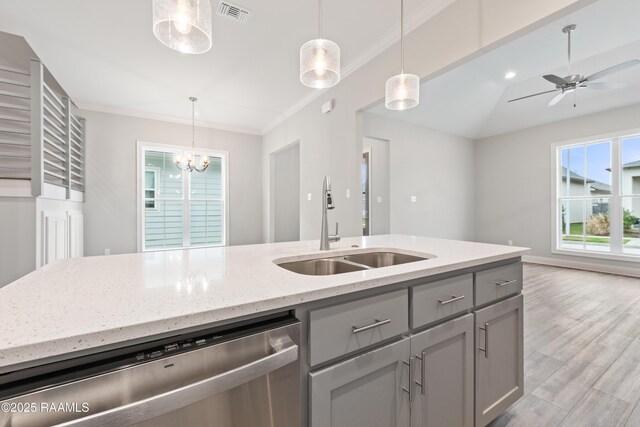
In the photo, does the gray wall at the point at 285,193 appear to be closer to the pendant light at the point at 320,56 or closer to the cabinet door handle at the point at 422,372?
the pendant light at the point at 320,56

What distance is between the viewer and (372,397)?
0.95m

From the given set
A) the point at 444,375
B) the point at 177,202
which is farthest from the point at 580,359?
the point at 177,202

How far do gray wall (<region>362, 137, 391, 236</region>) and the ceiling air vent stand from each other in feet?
9.82

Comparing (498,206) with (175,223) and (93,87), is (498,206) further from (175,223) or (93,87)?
(93,87)

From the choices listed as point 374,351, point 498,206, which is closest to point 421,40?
point 374,351

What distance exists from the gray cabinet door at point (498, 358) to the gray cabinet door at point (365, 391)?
0.50 metres

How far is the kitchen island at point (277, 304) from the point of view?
0.58 meters

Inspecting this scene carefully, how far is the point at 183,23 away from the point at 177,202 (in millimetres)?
4896

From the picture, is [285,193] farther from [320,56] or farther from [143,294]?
[143,294]

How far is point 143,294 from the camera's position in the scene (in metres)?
0.77

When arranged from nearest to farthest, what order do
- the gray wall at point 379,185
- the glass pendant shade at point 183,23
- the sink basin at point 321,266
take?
the glass pendant shade at point 183,23
the sink basin at point 321,266
the gray wall at point 379,185

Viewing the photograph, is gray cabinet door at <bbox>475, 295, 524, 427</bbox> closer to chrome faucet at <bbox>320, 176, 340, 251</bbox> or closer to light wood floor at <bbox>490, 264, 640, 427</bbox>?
light wood floor at <bbox>490, 264, 640, 427</bbox>

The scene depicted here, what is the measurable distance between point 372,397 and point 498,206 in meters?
6.59

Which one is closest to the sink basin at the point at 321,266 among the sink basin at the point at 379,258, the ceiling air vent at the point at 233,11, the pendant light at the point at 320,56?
the sink basin at the point at 379,258
